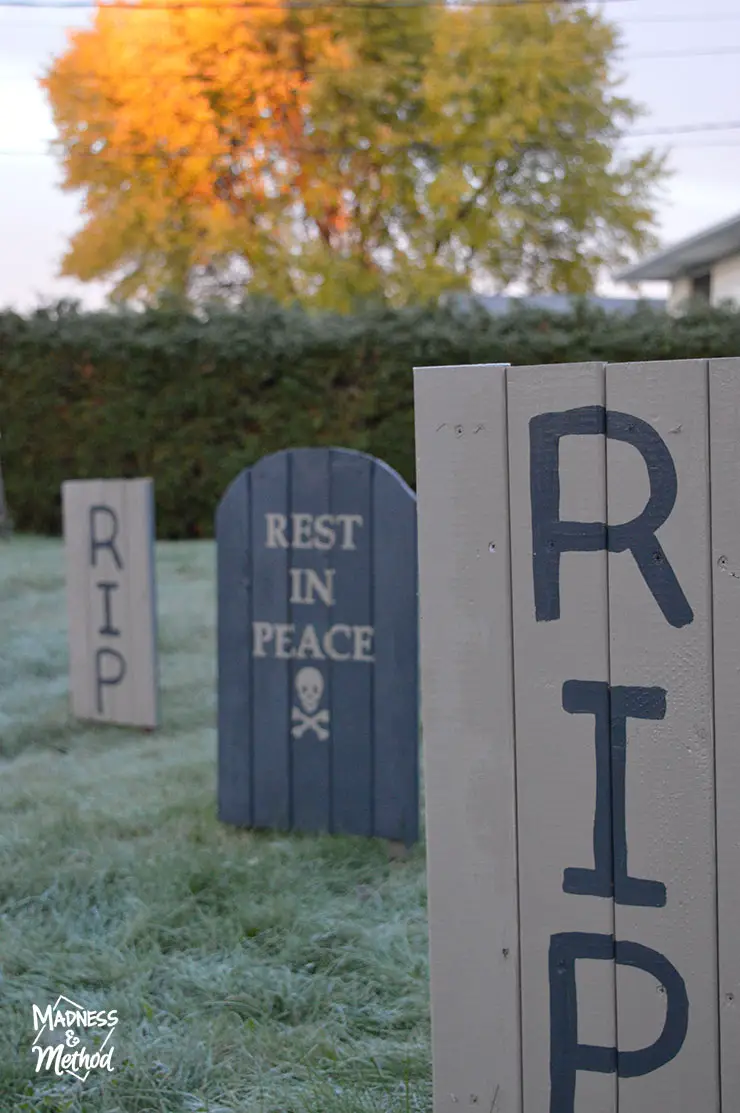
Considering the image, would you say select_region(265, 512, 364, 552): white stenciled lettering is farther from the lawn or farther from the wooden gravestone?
the wooden gravestone

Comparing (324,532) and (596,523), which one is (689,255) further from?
(596,523)

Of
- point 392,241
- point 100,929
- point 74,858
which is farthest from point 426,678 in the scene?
point 392,241

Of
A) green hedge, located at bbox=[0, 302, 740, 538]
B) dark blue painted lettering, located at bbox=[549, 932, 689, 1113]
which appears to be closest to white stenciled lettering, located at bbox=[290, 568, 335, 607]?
dark blue painted lettering, located at bbox=[549, 932, 689, 1113]

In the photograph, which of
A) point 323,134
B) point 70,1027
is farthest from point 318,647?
point 323,134

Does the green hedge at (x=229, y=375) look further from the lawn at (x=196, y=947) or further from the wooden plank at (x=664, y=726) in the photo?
the wooden plank at (x=664, y=726)

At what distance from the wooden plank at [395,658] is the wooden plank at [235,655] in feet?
1.37

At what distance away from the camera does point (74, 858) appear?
123 inches

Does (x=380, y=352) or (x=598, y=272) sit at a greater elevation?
(x=598, y=272)

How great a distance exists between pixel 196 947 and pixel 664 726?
156 centimetres

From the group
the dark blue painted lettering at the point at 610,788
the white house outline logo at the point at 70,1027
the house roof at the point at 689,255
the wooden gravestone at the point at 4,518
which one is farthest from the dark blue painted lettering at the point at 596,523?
the house roof at the point at 689,255

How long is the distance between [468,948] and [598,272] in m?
22.4

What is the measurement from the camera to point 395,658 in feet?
10.5

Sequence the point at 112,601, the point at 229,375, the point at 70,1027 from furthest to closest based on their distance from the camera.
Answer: the point at 229,375 → the point at 112,601 → the point at 70,1027

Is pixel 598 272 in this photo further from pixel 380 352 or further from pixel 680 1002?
pixel 680 1002
